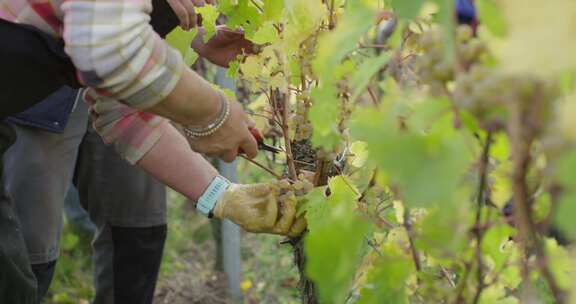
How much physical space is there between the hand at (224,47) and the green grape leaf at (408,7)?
122 cm

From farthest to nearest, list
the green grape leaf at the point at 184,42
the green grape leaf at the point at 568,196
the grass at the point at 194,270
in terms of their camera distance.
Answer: the grass at the point at 194,270 → the green grape leaf at the point at 184,42 → the green grape leaf at the point at 568,196

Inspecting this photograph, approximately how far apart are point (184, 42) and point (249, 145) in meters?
0.33

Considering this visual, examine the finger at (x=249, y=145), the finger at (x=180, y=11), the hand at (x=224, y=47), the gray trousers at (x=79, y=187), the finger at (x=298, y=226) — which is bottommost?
the gray trousers at (x=79, y=187)

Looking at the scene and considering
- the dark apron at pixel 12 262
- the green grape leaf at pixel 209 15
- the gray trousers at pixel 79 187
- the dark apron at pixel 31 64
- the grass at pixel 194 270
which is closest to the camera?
the dark apron at pixel 31 64

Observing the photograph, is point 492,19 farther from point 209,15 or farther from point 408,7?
point 209,15

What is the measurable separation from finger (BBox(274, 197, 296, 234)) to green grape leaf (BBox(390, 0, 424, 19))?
85cm

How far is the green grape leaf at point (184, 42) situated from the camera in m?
1.68

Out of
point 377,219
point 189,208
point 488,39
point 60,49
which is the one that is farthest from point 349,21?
point 189,208

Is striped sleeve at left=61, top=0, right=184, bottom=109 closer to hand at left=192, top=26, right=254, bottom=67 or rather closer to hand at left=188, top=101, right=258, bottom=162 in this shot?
hand at left=188, top=101, right=258, bottom=162

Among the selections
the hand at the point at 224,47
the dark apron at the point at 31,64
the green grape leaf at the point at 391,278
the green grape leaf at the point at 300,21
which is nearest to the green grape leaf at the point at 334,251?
the green grape leaf at the point at 391,278

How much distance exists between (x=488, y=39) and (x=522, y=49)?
15cm

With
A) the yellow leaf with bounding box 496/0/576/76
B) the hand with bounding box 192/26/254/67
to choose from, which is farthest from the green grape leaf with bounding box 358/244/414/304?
the hand with bounding box 192/26/254/67

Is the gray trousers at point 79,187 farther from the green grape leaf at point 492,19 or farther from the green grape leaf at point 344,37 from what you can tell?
the green grape leaf at point 492,19

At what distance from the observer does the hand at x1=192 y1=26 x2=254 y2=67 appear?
194 cm
